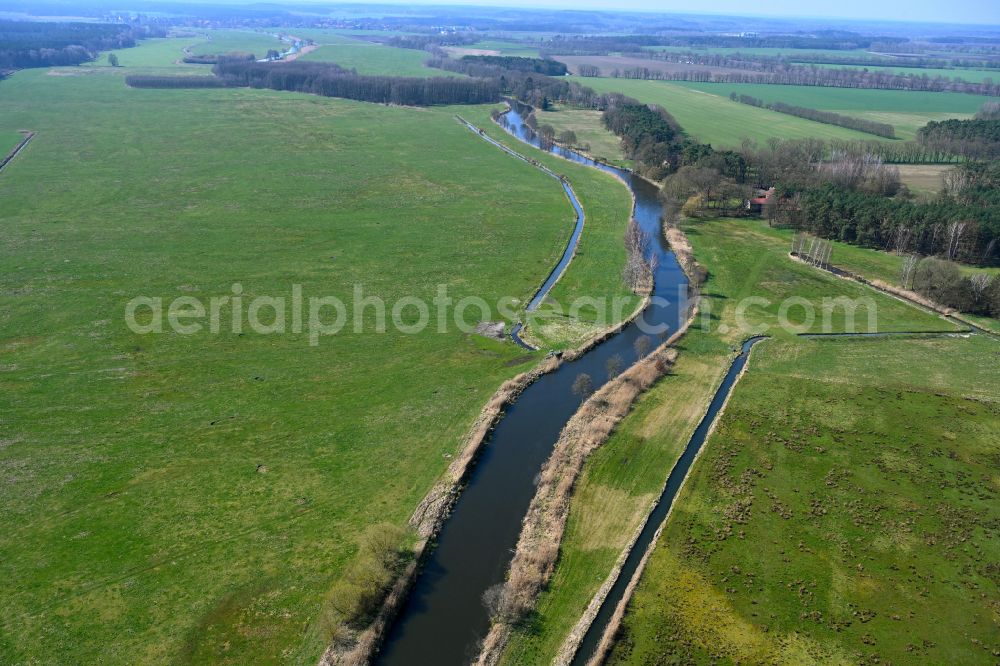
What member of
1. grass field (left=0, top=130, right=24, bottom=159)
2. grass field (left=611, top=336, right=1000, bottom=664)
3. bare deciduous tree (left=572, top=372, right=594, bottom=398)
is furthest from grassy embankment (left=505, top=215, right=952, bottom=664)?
grass field (left=0, top=130, right=24, bottom=159)

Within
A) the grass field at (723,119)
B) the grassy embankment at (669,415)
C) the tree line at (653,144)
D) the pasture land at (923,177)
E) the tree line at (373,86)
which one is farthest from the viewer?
the tree line at (373,86)

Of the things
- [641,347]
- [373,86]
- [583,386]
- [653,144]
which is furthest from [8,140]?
[641,347]

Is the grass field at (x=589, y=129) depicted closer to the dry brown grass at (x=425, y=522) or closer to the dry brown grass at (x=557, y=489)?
the dry brown grass at (x=557, y=489)

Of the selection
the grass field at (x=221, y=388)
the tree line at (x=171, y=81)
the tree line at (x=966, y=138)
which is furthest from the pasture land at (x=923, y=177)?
the tree line at (x=171, y=81)

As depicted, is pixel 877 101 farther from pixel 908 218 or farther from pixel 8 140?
pixel 8 140

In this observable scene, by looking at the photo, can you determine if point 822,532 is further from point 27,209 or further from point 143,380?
point 27,209

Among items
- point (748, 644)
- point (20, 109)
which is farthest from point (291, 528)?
point (20, 109)

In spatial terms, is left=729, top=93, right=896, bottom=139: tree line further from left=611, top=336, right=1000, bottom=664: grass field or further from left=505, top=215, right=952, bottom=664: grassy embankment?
left=611, top=336, right=1000, bottom=664: grass field
